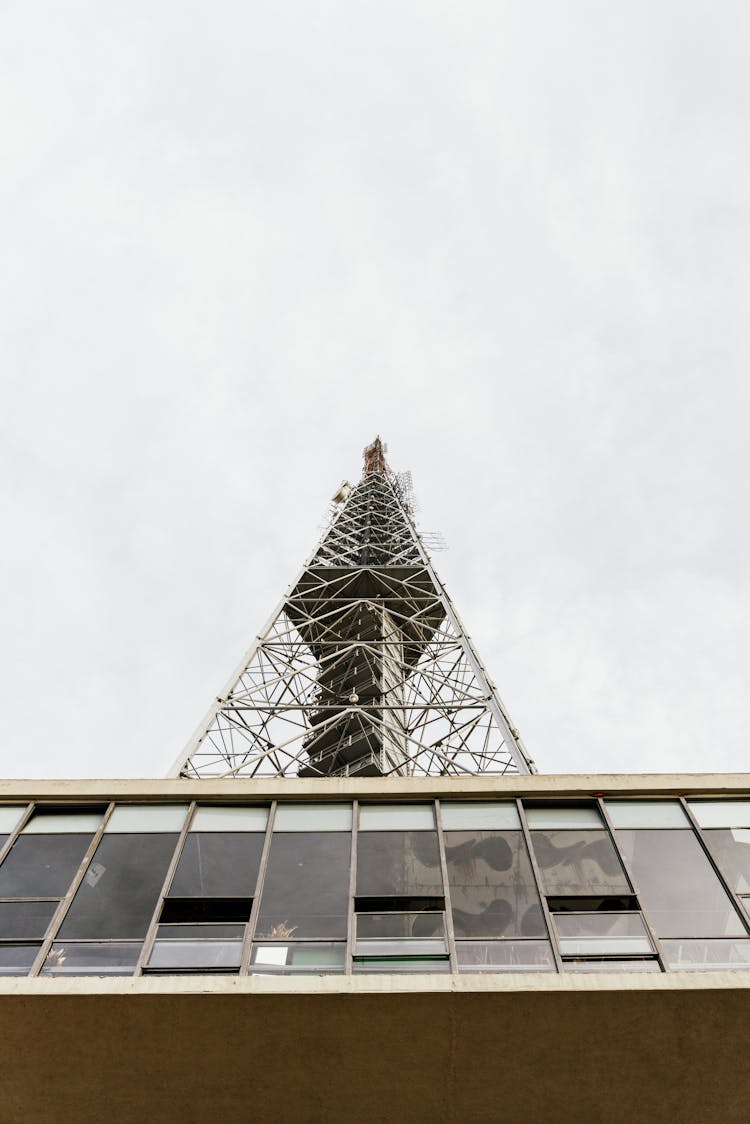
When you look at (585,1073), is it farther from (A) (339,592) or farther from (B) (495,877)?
(A) (339,592)

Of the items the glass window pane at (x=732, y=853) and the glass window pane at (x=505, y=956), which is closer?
the glass window pane at (x=505, y=956)

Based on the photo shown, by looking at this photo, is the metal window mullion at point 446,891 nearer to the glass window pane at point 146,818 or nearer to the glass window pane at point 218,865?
the glass window pane at point 218,865

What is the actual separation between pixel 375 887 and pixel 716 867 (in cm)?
512

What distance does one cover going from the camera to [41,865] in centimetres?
1302

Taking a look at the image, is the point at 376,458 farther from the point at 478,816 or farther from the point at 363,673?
the point at 478,816

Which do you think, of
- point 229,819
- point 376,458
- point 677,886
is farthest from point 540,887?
point 376,458

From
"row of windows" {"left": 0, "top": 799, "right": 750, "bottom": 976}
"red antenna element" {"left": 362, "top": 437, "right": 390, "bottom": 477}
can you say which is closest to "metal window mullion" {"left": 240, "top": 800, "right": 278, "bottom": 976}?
"row of windows" {"left": 0, "top": 799, "right": 750, "bottom": 976}

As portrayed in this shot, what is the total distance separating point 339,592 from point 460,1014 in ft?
85.0

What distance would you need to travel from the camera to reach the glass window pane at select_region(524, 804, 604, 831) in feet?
44.3

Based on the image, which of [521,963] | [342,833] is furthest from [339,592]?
[521,963]

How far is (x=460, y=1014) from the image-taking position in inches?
407

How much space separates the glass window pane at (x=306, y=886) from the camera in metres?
11.9

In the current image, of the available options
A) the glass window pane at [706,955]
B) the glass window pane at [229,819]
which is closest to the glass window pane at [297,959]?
the glass window pane at [229,819]

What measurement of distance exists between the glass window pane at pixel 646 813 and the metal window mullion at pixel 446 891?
277cm
